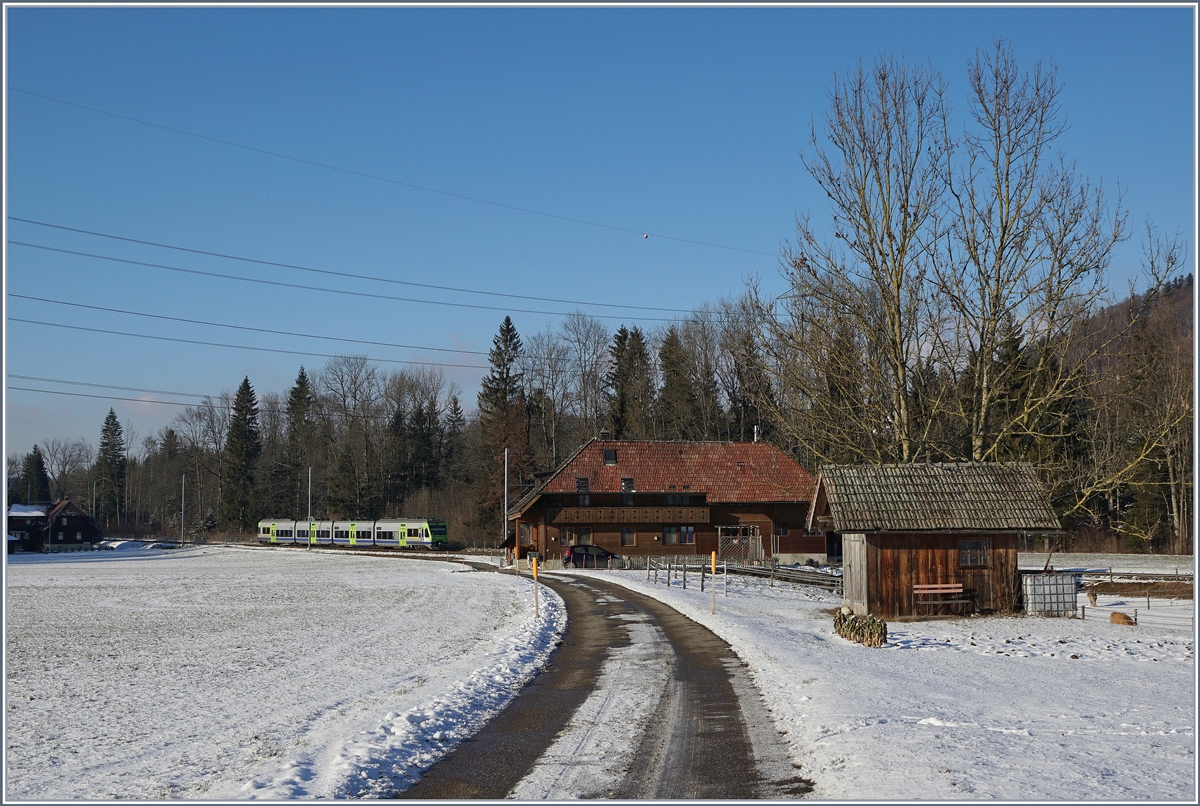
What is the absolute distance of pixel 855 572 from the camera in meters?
26.8

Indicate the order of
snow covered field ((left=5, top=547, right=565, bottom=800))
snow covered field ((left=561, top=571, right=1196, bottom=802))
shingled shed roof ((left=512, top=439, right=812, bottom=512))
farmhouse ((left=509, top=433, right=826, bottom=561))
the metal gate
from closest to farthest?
snow covered field ((left=561, top=571, right=1196, bottom=802)), snow covered field ((left=5, top=547, right=565, bottom=800)), the metal gate, farmhouse ((left=509, top=433, right=826, bottom=561)), shingled shed roof ((left=512, top=439, right=812, bottom=512))

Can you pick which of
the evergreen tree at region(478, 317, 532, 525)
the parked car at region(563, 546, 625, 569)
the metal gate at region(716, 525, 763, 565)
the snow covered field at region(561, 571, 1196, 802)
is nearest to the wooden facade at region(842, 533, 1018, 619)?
the snow covered field at region(561, 571, 1196, 802)

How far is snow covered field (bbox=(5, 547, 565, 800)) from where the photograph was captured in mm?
9688

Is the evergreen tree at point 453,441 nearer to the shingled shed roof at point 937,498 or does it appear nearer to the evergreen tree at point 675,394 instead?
the evergreen tree at point 675,394

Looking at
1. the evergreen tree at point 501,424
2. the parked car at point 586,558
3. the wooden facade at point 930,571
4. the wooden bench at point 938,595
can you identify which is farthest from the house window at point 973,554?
the evergreen tree at point 501,424

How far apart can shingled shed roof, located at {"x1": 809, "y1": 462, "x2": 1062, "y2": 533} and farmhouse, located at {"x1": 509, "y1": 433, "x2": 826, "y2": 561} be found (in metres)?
33.7

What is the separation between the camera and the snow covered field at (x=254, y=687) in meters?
9.69

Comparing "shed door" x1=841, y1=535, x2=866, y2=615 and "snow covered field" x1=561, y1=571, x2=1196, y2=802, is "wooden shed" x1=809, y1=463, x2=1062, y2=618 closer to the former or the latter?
"shed door" x1=841, y1=535, x2=866, y2=615

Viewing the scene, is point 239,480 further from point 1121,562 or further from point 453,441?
point 1121,562

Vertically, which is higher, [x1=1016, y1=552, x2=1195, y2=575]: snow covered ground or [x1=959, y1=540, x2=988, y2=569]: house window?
[x1=959, y1=540, x2=988, y2=569]: house window

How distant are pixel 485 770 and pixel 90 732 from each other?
19.4ft

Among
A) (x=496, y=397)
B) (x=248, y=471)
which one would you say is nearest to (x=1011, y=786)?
(x=496, y=397)

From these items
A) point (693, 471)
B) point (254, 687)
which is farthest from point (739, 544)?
point (254, 687)

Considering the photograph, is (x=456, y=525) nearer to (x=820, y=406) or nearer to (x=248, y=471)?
(x=248, y=471)
